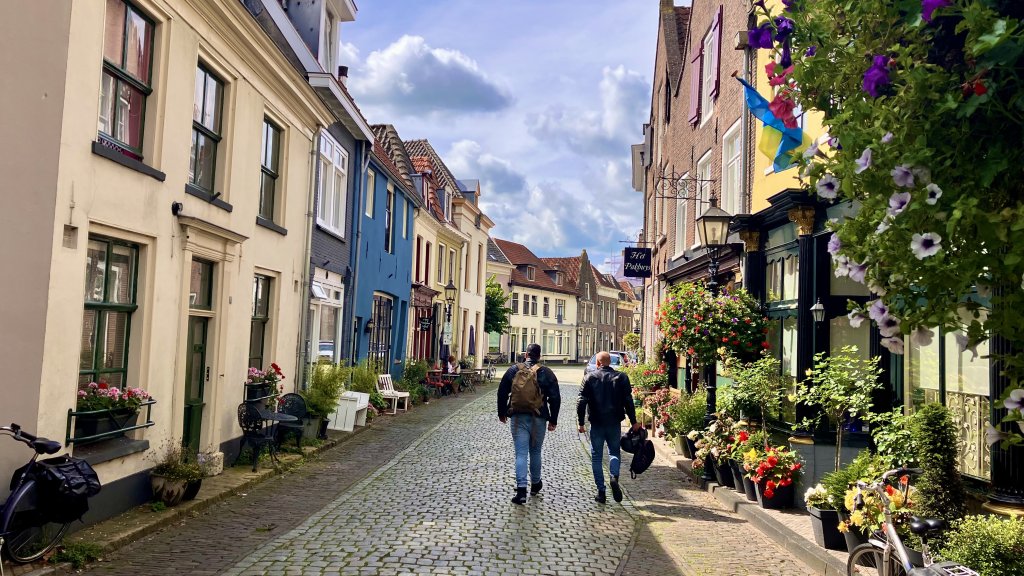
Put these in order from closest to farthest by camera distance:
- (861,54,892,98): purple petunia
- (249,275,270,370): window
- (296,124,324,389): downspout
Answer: (861,54,892,98): purple petunia → (249,275,270,370): window → (296,124,324,389): downspout

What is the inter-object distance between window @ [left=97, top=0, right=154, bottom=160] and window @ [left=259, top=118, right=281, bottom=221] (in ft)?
11.9

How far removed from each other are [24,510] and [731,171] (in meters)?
12.3

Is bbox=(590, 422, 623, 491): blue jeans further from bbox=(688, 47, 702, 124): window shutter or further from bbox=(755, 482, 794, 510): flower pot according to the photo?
bbox=(688, 47, 702, 124): window shutter

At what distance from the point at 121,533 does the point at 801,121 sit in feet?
29.8

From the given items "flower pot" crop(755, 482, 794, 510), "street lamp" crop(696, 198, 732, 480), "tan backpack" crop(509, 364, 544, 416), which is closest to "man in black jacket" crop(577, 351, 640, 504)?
"tan backpack" crop(509, 364, 544, 416)

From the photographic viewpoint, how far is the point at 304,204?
45.1ft

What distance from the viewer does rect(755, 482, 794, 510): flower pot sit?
8.59 m

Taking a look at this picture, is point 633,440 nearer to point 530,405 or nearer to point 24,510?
point 530,405

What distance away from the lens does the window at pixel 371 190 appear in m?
18.9

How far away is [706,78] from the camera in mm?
16922

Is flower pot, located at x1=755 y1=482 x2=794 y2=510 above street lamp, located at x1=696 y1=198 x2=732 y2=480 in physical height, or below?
below

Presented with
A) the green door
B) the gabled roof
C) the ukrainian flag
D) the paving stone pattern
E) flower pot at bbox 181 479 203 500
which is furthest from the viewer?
the gabled roof

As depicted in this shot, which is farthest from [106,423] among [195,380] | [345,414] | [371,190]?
[371,190]

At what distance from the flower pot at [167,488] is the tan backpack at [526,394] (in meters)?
3.64
